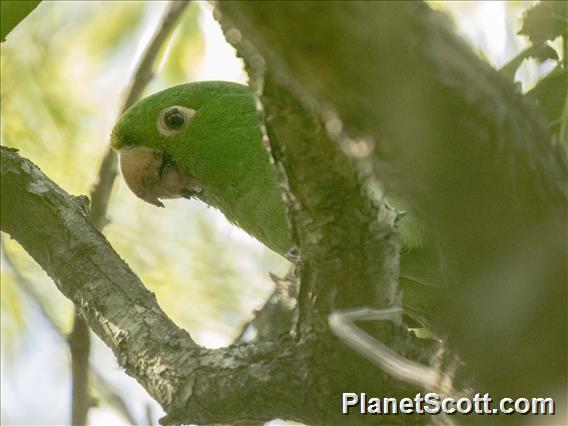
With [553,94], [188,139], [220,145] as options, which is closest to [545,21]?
[553,94]

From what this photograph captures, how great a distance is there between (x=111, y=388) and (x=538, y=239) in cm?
207

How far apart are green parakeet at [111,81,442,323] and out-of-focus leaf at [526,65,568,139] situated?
90cm

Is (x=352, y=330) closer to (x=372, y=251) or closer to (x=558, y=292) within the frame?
(x=372, y=251)

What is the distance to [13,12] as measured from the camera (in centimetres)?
185

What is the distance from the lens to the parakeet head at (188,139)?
303 centimetres

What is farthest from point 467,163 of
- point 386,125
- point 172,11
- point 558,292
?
point 172,11

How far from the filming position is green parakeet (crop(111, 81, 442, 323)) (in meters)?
2.95

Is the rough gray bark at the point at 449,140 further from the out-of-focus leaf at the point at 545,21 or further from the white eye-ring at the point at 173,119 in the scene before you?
the white eye-ring at the point at 173,119

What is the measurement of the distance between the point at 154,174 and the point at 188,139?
186mm

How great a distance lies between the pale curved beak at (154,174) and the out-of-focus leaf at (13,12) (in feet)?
4.05

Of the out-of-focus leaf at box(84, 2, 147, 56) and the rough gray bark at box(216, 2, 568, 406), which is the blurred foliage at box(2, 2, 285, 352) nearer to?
the out-of-focus leaf at box(84, 2, 147, 56)

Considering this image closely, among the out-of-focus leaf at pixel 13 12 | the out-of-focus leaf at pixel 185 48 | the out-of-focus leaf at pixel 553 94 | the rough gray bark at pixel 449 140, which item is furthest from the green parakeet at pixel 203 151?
the rough gray bark at pixel 449 140

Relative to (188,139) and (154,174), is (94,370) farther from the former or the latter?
(188,139)

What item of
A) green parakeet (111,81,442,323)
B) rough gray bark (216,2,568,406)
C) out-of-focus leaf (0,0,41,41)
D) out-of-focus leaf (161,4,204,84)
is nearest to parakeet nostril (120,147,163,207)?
green parakeet (111,81,442,323)
